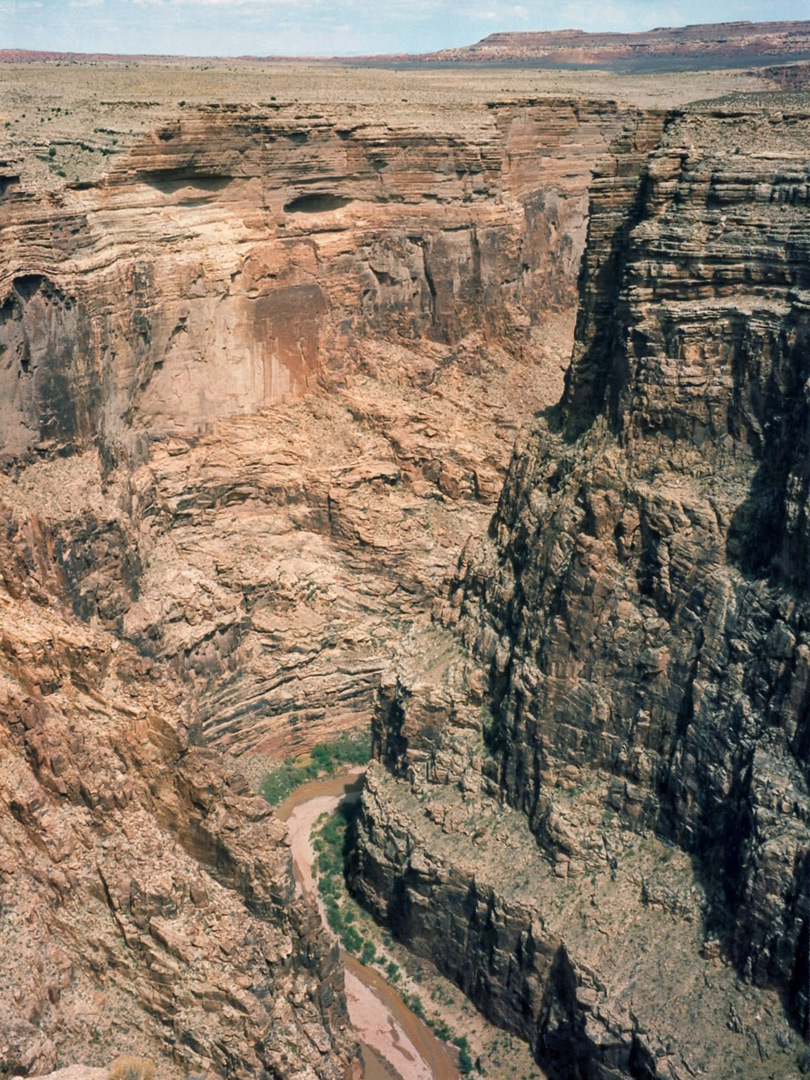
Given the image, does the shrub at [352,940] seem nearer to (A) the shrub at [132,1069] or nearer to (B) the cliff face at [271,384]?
(B) the cliff face at [271,384]

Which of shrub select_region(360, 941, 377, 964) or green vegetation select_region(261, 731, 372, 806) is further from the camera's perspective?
green vegetation select_region(261, 731, 372, 806)

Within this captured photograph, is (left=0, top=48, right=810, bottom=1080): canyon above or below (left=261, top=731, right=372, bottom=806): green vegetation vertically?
above

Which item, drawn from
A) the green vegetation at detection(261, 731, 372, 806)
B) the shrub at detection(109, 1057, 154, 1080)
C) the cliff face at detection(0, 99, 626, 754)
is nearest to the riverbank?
the green vegetation at detection(261, 731, 372, 806)

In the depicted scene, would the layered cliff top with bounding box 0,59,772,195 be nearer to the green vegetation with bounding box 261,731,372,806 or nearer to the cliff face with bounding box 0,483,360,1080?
the cliff face with bounding box 0,483,360,1080

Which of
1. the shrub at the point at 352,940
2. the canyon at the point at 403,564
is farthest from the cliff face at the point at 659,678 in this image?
the shrub at the point at 352,940

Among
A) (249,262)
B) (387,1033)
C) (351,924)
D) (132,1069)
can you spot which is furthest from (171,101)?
(132,1069)

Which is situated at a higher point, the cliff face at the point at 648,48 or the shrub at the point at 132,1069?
the cliff face at the point at 648,48
